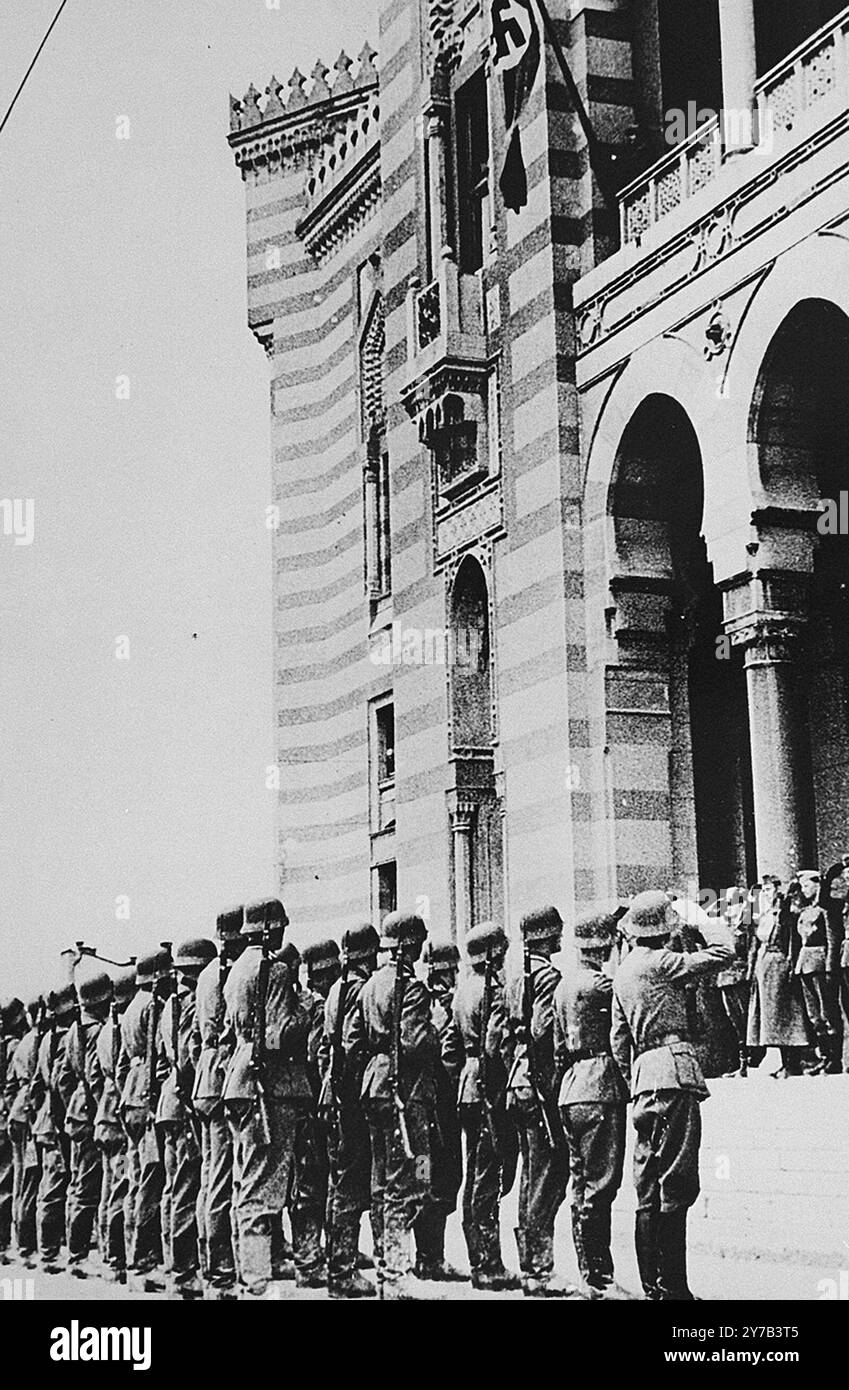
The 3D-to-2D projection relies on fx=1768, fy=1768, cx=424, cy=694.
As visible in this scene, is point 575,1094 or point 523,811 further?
point 523,811

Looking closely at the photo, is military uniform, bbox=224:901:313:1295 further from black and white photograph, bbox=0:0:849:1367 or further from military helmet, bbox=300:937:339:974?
military helmet, bbox=300:937:339:974

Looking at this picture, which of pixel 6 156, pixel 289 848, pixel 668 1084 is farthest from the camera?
pixel 6 156

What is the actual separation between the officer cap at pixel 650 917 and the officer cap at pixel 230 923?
1.48 meters

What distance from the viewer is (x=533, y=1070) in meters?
5.75

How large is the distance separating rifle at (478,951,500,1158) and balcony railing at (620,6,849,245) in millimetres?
2513

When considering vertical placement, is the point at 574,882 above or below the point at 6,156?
below

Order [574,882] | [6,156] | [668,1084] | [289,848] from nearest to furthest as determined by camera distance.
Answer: [668,1084] < [574,882] < [289,848] < [6,156]

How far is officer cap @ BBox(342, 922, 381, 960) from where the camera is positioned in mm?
6195

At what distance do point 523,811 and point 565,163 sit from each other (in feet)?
7.40

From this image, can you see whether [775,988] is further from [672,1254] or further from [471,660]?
[471,660]

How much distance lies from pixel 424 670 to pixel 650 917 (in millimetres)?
1315
